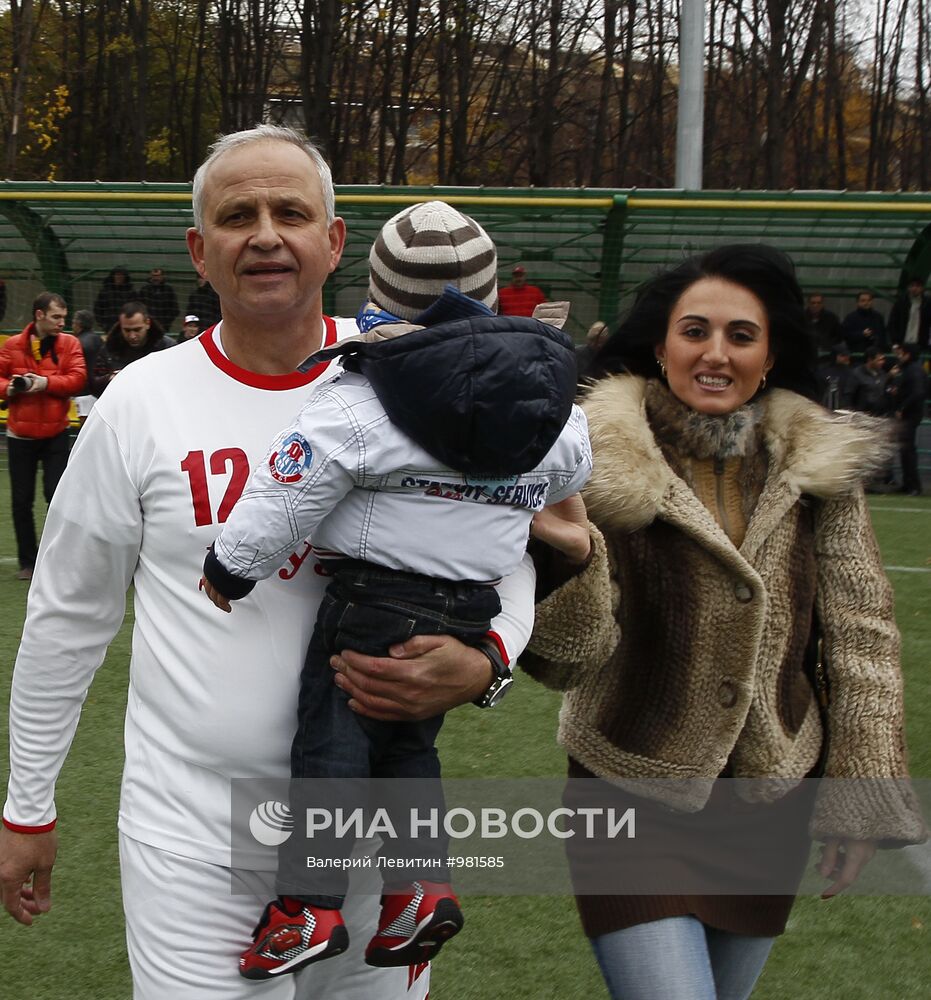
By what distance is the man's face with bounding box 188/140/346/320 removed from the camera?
2.08 metres

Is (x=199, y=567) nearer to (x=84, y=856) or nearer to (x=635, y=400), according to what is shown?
(x=635, y=400)

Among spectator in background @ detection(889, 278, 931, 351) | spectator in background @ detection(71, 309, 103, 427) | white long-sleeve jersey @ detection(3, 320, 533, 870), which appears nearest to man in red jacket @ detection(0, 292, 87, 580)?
spectator in background @ detection(71, 309, 103, 427)

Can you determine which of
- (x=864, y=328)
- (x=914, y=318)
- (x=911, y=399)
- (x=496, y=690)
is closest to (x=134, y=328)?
(x=911, y=399)

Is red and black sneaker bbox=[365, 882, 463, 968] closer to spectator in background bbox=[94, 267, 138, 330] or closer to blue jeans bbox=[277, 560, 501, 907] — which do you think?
blue jeans bbox=[277, 560, 501, 907]

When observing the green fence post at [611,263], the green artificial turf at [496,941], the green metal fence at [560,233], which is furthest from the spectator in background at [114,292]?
the green artificial turf at [496,941]

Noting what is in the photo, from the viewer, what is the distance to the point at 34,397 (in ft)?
28.7

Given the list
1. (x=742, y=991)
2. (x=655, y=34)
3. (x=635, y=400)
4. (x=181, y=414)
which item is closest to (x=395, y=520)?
(x=181, y=414)

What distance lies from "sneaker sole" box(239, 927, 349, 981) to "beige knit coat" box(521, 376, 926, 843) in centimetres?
61

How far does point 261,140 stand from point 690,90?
12.0 meters

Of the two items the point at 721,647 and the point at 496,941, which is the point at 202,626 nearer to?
the point at 721,647

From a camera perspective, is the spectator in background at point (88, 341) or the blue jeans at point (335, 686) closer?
the blue jeans at point (335, 686)

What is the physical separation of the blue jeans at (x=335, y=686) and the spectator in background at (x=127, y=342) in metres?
8.43

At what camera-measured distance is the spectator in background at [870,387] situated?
1393 centimetres

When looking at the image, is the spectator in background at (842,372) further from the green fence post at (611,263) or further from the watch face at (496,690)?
the watch face at (496,690)
